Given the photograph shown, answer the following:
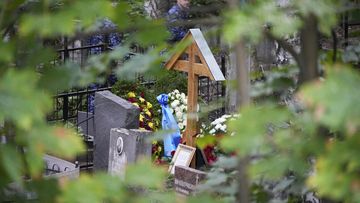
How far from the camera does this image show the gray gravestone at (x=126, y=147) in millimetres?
6172

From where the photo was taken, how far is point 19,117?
113 centimetres

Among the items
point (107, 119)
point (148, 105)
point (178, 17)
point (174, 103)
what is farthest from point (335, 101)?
point (148, 105)

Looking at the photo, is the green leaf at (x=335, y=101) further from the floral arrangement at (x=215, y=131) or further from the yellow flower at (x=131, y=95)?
the yellow flower at (x=131, y=95)

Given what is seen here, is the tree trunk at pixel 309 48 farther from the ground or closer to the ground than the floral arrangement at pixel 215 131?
farther from the ground

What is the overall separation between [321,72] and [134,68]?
1.31ft

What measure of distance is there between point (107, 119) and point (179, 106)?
2.92ft

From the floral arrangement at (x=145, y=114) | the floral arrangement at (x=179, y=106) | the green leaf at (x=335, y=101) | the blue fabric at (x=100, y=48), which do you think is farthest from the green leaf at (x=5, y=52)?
the blue fabric at (x=100, y=48)

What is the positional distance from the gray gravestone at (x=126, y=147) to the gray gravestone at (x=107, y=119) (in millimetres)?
519

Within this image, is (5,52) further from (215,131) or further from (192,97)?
(192,97)

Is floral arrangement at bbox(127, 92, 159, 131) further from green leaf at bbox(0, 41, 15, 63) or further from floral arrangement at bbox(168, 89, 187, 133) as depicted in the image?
green leaf at bbox(0, 41, 15, 63)

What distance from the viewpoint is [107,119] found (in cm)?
754

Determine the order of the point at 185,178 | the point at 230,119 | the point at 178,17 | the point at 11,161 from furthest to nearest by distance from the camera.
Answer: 1. the point at 185,178
2. the point at 178,17
3. the point at 230,119
4. the point at 11,161

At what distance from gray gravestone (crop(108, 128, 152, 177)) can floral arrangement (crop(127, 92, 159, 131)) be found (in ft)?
4.25

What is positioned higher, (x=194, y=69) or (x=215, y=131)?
(x=194, y=69)
